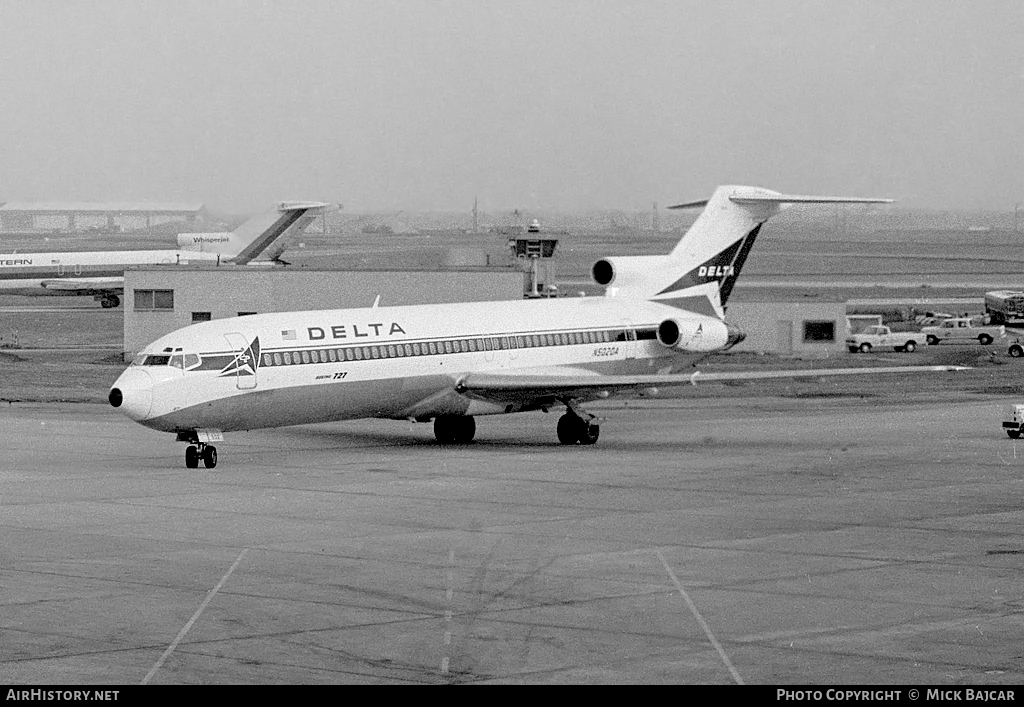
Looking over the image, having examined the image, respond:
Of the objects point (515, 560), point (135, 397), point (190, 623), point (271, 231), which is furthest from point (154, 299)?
point (190, 623)

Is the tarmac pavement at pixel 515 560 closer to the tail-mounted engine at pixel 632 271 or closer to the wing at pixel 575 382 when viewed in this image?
the wing at pixel 575 382

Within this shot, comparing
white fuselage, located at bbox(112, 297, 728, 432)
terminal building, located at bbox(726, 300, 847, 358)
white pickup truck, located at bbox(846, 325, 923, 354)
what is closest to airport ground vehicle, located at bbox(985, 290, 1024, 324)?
white pickup truck, located at bbox(846, 325, 923, 354)

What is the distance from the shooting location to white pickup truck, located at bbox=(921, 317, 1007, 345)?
76.1m

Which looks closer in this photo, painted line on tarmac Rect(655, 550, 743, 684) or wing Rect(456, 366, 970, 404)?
painted line on tarmac Rect(655, 550, 743, 684)

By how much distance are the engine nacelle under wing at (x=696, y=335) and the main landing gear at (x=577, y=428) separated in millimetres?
3908

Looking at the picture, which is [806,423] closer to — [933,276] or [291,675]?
[291,675]

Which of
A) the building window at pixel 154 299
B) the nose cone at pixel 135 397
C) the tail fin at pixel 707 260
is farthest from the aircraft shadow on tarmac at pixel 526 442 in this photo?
the building window at pixel 154 299

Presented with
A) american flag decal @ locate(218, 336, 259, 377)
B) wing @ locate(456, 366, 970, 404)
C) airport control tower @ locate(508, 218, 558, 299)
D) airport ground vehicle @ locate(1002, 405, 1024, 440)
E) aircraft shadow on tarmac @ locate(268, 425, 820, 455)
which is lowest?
aircraft shadow on tarmac @ locate(268, 425, 820, 455)

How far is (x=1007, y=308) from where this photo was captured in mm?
82125

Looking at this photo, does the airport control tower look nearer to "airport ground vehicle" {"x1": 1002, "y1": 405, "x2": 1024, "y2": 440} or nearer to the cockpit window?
"airport ground vehicle" {"x1": 1002, "y1": 405, "x2": 1024, "y2": 440}

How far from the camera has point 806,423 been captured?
40250 millimetres

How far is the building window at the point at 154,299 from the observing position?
200ft

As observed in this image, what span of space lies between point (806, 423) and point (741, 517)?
651 inches

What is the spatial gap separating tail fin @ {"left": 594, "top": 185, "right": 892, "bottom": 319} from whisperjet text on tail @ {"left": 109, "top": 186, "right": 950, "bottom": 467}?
0.12ft
